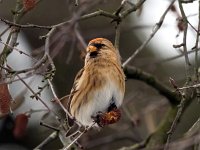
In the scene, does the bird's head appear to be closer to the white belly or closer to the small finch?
the small finch

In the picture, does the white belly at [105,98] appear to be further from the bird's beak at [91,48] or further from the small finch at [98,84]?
the bird's beak at [91,48]

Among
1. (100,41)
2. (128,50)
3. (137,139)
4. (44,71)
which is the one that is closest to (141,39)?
(128,50)

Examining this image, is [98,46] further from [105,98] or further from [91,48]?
[105,98]

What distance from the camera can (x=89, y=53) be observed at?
4586 mm

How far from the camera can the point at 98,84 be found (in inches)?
177

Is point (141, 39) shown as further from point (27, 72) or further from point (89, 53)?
point (27, 72)

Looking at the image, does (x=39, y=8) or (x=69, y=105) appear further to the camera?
(x=39, y=8)

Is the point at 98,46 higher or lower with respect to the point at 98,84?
higher

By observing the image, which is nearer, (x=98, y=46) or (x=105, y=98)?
(x=105, y=98)

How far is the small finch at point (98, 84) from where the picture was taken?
4.46m

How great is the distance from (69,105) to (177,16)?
966 mm

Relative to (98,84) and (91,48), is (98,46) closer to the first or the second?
(91,48)

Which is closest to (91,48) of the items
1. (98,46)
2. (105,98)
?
(98,46)

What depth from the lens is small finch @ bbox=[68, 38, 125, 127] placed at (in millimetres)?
4465
